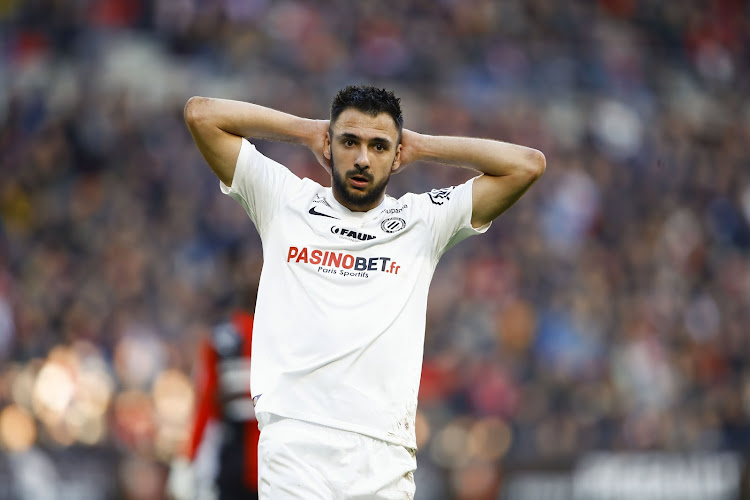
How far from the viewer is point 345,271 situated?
15.6ft

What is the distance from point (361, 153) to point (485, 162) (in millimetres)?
583

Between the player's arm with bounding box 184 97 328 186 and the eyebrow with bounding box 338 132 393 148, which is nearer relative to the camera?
the eyebrow with bounding box 338 132 393 148

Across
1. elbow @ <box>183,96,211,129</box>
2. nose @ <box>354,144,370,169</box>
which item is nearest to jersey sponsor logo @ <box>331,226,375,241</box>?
nose @ <box>354,144,370,169</box>

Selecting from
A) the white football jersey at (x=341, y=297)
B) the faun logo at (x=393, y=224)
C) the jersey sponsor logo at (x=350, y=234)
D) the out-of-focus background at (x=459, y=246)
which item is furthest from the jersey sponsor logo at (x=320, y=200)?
the out-of-focus background at (x=459, y=246)

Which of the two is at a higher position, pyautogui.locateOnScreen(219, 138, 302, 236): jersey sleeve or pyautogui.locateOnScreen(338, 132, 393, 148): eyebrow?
pyautogui.locateOnScreen(338, 132, 393, 148): eyebrow

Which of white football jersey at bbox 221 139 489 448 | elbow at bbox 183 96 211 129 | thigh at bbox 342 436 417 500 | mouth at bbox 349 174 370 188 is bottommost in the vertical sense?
thigh at bbox 342 436 417 500

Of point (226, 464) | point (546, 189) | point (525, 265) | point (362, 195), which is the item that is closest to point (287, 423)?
point (362, 195)

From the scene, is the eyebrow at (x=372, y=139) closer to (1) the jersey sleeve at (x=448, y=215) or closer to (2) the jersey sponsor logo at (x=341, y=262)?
(1) the jersey sleeve at (x=448, y=215)

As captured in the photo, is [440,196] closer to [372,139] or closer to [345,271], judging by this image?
[372,139]

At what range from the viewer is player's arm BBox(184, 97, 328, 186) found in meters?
4.95

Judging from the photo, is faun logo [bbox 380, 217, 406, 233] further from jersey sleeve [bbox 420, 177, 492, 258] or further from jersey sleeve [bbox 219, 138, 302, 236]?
jersey sleeve [bbox 219, 138, 302, 236]

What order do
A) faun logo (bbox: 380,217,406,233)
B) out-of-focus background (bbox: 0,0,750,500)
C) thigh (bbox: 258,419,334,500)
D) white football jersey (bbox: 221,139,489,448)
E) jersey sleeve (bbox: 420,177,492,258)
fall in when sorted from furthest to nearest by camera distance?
out-of-focus background (bbox: 0,0,750,500)
jersey sleeve (bbox: 420,177,492,258)
faun logo (bbox: 380,217,406,233)
white football jersey (bbox: 221,139,489,448)
thigh (bbox: 258,419,334,500)

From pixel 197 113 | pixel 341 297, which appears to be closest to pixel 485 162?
pixel 341 297

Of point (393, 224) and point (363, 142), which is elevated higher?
point (363, 142)
